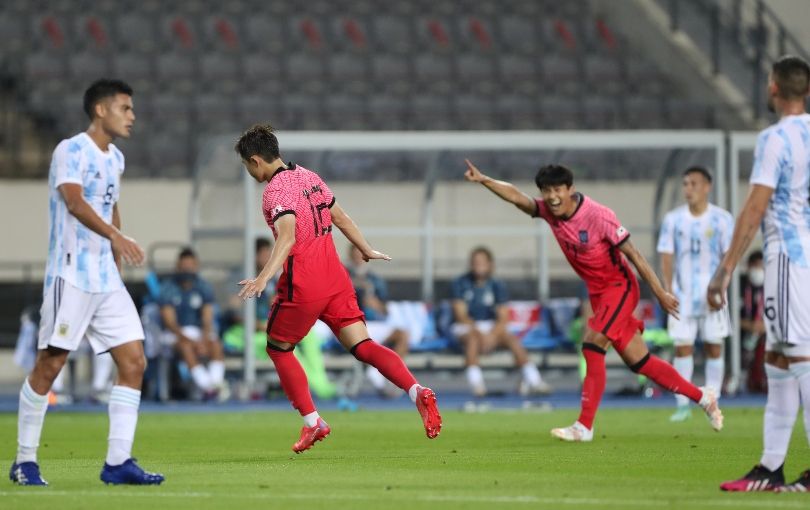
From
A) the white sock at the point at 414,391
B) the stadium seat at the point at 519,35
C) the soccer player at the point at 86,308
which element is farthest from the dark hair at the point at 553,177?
the stadium seat at the point at 519,35

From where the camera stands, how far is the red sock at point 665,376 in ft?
38.5

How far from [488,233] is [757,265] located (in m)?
3.27

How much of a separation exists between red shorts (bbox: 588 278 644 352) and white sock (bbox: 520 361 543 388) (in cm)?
717

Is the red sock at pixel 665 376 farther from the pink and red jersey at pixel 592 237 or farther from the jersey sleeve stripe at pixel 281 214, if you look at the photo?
the jersey sleeve stripe at pixel 281 214

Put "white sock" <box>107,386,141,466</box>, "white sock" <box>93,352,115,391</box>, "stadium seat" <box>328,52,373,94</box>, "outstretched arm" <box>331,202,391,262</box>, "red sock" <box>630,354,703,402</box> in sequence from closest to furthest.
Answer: "white sock" <box>107,386,141,466</box>, "outstretched arm" <box>331,202,391,262</box>, "red sock" <box>630,354,703,402</box>, "white sock" <box>93,352,115,391</box>, "stadium seat" <box>328,52,373,94</box>

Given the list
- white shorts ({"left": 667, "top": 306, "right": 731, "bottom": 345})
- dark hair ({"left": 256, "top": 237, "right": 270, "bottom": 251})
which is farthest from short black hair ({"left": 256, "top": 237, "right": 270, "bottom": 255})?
white shorts ({"left": 667, "top": 306, "right": 731, "bottom": 345})

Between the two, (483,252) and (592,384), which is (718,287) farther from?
(483,252)

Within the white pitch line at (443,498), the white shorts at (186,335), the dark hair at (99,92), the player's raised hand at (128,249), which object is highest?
the dark hair at (99,92)

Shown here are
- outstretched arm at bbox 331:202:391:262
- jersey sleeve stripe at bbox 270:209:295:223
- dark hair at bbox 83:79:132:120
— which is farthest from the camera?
outstretched arm at bbox 331:202:391:262

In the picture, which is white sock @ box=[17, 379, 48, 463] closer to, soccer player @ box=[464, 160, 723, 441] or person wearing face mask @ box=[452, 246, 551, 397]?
soccer player @ box=[464, 160, 723, 441]

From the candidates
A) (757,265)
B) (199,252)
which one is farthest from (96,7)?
(757,265)

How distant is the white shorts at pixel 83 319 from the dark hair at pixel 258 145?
189 cm

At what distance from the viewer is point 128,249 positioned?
8.00 m

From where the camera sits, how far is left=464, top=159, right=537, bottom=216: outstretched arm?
35.4 ft
